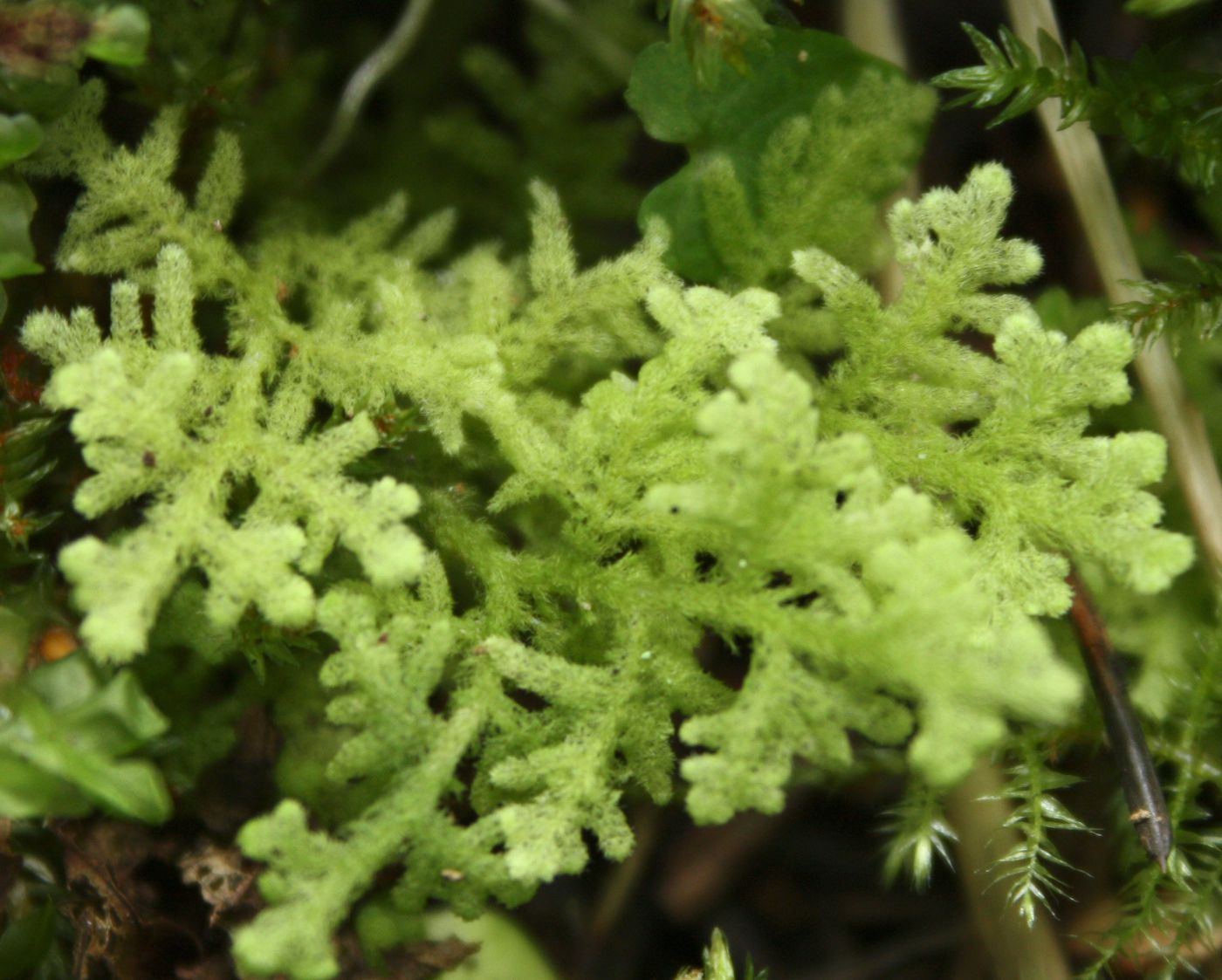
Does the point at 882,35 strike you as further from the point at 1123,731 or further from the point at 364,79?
the point at 1123,731

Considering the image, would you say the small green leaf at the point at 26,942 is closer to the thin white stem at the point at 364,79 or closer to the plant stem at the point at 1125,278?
the thin white stem at the point at 364,79

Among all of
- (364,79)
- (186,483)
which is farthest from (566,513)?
(364,79)

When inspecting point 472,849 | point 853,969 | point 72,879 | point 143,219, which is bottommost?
point 853,969

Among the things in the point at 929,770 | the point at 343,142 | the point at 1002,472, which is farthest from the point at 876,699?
the point at 343,142

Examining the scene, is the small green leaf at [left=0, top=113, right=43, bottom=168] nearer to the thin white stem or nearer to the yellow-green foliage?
the yellow-green foliage

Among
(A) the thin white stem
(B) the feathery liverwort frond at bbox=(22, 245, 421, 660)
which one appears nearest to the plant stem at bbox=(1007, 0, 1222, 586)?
(A) the thin white stem

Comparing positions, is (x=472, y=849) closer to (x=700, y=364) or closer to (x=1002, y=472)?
(x=700, y=364)
